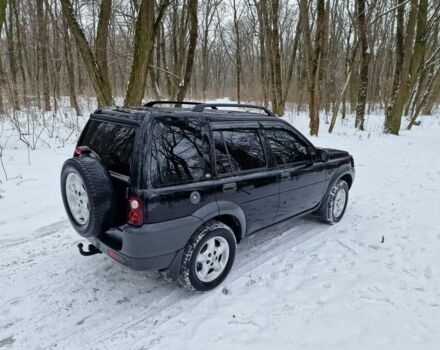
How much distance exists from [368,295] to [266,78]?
18.5m

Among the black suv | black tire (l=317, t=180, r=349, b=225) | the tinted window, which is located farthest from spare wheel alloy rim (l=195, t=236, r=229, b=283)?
black tire (l=317, t=180, r=349, b=225)

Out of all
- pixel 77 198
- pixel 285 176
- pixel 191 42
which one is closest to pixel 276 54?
pixel 191 42

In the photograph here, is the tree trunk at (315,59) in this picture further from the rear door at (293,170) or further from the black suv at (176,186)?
the black suv at (176,186)

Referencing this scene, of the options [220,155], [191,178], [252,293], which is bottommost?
[252,293]

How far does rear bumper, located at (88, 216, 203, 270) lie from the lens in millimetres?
2703

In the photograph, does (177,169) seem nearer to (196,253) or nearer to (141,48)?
(196,253)

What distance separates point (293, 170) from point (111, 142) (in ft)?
7.54

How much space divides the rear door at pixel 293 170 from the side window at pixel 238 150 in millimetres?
263

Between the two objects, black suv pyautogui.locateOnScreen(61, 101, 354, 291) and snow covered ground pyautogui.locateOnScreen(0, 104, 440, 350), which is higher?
black suv pyautogui.locateOnScreen(61, 101, 354, 291)

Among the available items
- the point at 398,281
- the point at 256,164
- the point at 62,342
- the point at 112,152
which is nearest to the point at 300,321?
the point at 398,281

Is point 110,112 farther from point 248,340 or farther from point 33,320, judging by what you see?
point 248,340

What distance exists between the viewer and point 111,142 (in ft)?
10.3

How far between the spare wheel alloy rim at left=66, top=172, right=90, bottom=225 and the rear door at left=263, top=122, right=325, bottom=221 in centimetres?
221

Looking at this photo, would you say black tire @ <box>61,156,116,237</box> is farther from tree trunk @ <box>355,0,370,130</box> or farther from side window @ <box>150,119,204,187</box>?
tree trunk @ <box>355,0,370,130</box>
